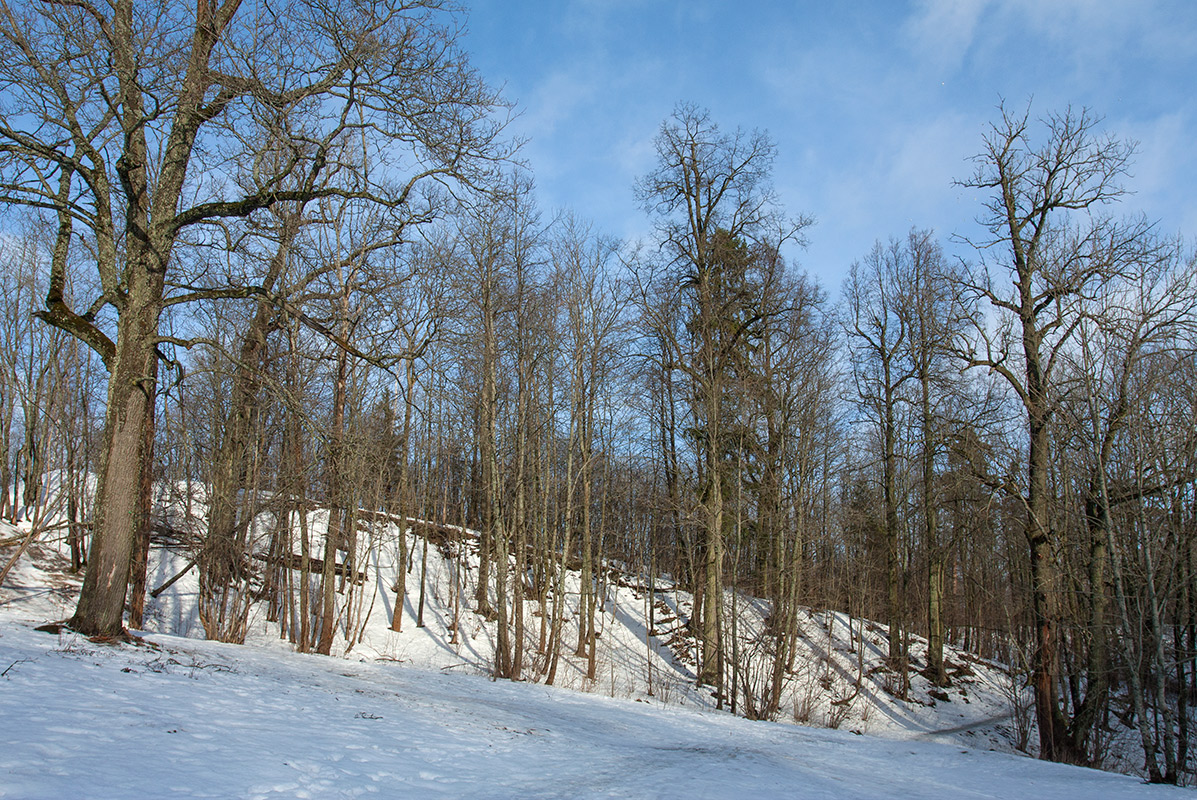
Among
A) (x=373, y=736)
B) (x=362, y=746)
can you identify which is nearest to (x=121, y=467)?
(x=373, y=736)

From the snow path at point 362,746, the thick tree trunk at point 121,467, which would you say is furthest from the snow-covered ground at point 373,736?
the thick tree trunk at point 121,467

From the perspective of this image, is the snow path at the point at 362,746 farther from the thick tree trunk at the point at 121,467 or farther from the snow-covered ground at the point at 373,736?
the thick tree trunk at the point at 121,467

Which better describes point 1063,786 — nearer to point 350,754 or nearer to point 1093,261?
point 350,754

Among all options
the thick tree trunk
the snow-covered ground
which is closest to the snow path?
the snow-covered ground

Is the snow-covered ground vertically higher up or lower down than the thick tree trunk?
lower down

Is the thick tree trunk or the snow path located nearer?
the snow path

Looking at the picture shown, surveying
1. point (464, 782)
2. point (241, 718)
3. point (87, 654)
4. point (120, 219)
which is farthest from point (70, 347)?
point (464, 782)

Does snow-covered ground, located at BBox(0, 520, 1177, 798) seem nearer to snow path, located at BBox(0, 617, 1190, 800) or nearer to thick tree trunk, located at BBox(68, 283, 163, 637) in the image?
snow path, located at BBox(0, 617, 1190, 800)

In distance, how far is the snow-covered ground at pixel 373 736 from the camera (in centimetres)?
414

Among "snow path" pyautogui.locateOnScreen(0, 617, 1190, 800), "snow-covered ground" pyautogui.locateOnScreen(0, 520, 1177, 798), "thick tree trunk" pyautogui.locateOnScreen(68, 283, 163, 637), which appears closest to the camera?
"snow path" pyautogui.locateOnScreen(0, 617, 1190, 800)

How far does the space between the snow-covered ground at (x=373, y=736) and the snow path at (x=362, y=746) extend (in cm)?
3

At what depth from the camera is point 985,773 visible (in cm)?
926

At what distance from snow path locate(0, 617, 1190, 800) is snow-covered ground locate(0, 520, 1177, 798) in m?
0.03

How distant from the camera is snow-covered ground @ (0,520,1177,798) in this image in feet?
13.6
